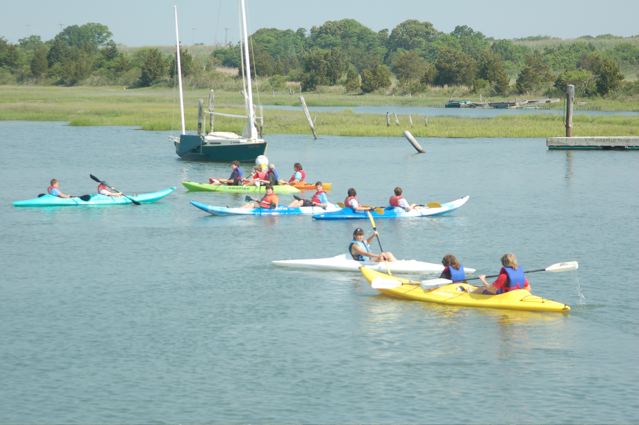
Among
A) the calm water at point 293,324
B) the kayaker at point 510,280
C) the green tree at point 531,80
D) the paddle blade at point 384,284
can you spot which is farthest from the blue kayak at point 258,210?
the green tree at point 531,80

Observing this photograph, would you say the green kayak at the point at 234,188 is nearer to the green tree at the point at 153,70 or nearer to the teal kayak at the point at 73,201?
the teal kayak at the point at 73,201

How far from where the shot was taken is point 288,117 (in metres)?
85.4

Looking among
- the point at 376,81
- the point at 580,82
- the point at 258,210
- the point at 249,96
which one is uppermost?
the point at 249,96

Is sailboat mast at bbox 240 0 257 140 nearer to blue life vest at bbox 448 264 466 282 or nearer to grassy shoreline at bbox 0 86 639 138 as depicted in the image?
grassy shoreline at bbox 0 86 639 138

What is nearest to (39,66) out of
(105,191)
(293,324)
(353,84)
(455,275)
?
(353,84)

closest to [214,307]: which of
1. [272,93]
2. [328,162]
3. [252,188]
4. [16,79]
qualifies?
[252,188]

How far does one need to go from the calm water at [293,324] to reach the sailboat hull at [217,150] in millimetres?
10687

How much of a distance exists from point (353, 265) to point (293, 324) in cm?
520

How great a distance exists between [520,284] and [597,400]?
5.75 meters

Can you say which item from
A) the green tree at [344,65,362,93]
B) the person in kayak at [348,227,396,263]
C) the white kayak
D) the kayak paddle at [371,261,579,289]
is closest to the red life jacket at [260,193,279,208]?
the white kayak

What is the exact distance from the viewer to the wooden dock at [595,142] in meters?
64.2

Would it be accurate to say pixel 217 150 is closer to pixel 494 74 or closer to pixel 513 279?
pixel 513 279

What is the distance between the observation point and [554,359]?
20.9m

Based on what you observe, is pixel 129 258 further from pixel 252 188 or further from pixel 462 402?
pixel 462 402
